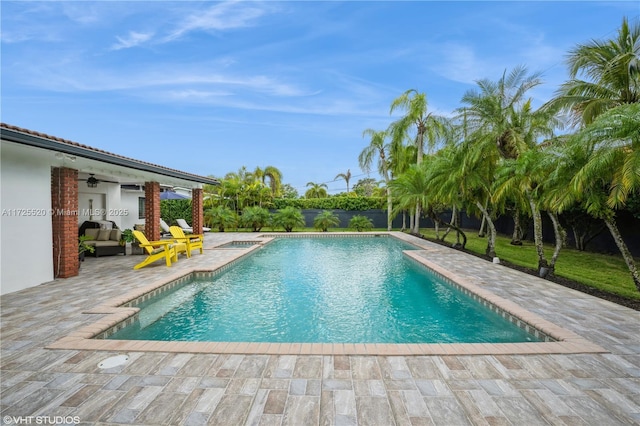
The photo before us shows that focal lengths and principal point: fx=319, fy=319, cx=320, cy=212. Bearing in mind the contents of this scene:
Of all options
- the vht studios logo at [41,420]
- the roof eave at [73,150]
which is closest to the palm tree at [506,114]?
the roof eave at [73,150]

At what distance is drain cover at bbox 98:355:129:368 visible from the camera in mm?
3346

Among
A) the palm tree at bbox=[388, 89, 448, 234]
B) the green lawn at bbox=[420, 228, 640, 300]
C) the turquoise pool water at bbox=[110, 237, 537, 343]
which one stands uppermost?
the palm tree at bbox=[388, 89, 448, 234]

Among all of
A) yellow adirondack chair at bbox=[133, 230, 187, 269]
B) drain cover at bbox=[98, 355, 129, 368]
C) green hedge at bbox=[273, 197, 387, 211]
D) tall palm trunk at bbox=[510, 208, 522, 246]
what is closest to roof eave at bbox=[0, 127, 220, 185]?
yellow adirondack chair at bbox=[133, 230, 187, 269]

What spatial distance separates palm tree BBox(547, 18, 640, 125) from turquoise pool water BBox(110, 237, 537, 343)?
6429mm

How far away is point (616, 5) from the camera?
9469mm

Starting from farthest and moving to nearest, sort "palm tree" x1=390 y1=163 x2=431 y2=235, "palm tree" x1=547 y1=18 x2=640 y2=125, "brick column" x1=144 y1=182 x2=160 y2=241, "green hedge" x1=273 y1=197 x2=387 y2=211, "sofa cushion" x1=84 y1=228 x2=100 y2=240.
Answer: "green hedge" x1=273 y1=197 x2=387 y2=211 → "palm tree" x1=390 y1=163 x2=431 y2=235 → "brick column" x1=144 y1=182 x2=160 y2=241 → "sofa cushion" x1=84 y1=228 x2=100 y2=240 → "palm tree" x1=547 y1=18 x2=640 y2=125

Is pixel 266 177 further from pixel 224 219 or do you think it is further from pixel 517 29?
pixel 517 29

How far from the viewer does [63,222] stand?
24.0 ft

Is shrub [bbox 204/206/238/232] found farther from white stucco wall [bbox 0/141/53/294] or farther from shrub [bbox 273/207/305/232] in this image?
white stucco wall [bbox 0/141/53/294]

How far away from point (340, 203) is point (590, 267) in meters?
18.1

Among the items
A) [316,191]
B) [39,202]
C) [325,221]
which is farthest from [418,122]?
[316,191]

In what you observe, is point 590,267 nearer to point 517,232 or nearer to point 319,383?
point 517,232

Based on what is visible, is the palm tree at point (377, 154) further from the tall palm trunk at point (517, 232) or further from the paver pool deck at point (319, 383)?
A: the paver pool deck at point (319, 383)

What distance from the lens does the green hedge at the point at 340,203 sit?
26.2 metres
